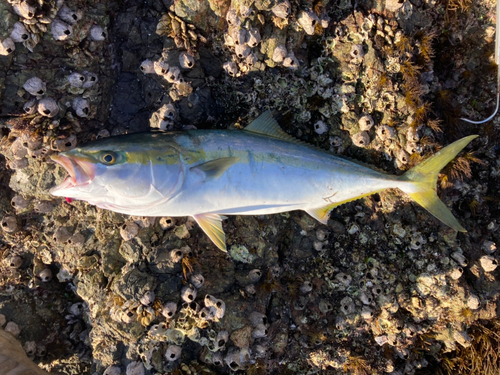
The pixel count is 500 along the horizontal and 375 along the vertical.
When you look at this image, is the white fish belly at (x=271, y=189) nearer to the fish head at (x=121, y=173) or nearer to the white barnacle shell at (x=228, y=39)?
the fish head at (x=121, y=173)

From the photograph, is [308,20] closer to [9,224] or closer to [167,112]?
[167,112]

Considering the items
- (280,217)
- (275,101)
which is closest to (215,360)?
(280,217)

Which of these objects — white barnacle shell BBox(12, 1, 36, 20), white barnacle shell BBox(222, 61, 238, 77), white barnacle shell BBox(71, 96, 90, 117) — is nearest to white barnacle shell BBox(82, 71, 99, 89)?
white barnacle shell BBox(71, 96, 90, 117)

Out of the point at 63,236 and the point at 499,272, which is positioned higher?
the point at 499,272

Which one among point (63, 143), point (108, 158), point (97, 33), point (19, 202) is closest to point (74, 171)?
point (108, 158)

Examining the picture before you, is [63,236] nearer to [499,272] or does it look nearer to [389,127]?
[389,127]

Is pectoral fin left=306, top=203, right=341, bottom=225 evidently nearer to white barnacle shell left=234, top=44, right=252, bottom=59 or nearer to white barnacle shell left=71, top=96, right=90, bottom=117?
white barnacle shell left=234, top=44, right=252, bottom=59
